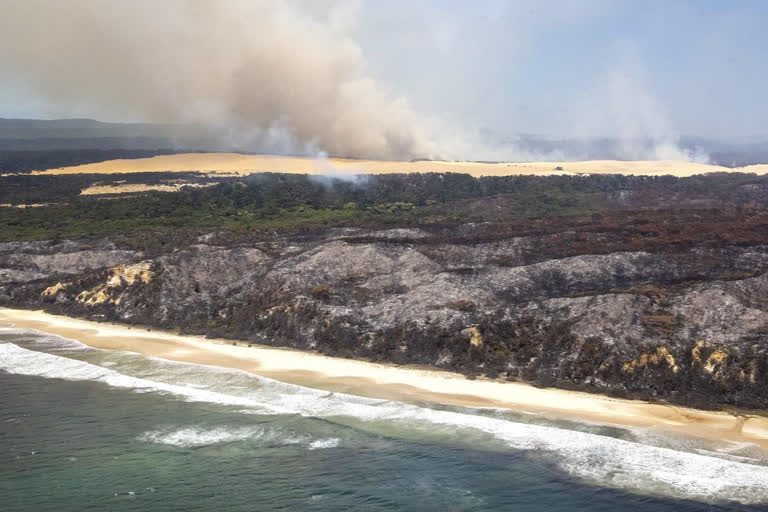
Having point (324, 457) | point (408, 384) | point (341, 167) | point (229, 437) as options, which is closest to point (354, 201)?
point (341, 167)

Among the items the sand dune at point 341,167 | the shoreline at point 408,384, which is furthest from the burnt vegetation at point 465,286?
the sand dune at point 341,167

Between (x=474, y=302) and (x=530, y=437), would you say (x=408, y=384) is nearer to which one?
(x=530, y=437)

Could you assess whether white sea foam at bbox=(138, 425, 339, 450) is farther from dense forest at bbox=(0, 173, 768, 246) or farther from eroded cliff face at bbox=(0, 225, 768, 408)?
dense forest at bbox=(0, 173, 768, 246)

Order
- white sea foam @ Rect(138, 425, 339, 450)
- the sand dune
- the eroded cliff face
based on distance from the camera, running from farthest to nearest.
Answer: the sand dune, the eroded cliff face, white sea foam @ Rect(138, 425, 339, 450)

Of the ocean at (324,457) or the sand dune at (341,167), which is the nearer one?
the ocean at (324,457)

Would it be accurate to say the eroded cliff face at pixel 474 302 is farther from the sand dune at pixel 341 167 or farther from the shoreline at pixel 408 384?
the sand dune at pixel 341 167

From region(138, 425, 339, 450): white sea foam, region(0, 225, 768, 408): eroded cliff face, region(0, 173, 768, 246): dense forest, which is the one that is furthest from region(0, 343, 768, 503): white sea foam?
region(0, 173, 768, 246): dense forest
